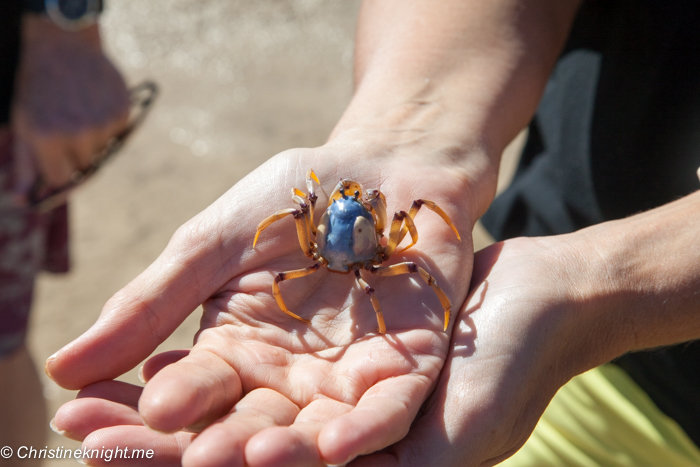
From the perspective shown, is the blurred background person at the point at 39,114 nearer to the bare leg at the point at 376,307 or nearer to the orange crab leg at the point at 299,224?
the orange crab leg at the point at 299,224

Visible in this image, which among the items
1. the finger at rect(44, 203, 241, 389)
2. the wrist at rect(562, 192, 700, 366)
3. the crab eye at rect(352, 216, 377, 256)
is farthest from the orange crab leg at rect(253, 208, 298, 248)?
the wrist at rect(562, 192, 700, 366)

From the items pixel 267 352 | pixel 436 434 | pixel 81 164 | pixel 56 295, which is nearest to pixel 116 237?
pixel 56 295

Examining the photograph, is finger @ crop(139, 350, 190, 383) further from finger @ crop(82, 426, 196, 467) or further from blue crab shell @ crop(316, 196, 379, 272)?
blue crab shell @ crop(316, 196, 379, 272)

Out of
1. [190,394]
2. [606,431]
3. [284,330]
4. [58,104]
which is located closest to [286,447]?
[190,394]

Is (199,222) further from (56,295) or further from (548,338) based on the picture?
(56,295)

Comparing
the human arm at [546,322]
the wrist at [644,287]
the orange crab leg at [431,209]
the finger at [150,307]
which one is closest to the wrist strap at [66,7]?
the finger at [150,307]

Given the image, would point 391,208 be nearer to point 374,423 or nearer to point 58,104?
point 374,423
